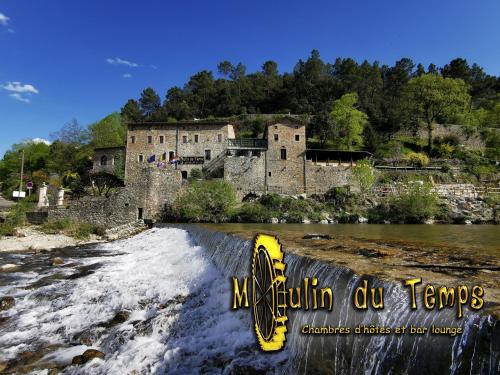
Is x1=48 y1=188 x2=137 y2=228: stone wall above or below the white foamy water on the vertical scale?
above

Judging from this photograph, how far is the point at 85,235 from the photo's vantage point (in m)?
22.7

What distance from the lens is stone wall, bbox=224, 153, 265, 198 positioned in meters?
42.1

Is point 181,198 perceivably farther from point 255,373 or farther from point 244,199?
point 255,373

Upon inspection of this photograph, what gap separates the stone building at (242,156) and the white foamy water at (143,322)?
97.3 feet

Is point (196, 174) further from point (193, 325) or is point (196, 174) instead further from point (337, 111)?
point (193, 325)

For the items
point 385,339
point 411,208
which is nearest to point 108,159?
point 411,208

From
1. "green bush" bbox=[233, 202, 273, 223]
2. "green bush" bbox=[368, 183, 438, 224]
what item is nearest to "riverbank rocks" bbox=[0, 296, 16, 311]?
"green bush" bbox=[233, 202, 273, 223]

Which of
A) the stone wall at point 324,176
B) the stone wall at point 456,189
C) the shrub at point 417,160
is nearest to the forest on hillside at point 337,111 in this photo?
the shrub at point 417,160

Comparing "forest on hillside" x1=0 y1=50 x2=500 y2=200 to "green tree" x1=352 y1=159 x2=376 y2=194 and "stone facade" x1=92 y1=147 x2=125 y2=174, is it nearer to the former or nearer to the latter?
"stone facade" x1=92 y1=147 x2=125 y2=174

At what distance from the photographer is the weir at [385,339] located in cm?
265

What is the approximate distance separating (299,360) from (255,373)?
A: 0.70 metres

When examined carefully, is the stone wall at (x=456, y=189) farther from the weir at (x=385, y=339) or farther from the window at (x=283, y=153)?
the weir at (x=385, y=339)

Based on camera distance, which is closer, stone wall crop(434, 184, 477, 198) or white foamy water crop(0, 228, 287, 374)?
white foamy water crop(0, 228, 287, 374)

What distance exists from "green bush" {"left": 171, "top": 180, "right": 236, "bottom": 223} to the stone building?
9.93 meters
